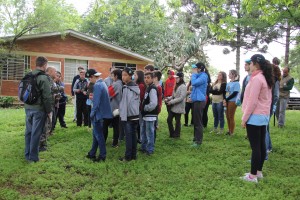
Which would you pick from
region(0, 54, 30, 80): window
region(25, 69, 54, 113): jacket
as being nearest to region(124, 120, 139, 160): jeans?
region(25, 69, 54, 113): jacket

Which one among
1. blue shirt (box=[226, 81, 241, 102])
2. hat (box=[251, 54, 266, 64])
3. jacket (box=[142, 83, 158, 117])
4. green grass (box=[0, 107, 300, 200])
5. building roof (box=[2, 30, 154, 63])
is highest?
building roof (box=[2, 30, 154, 63])

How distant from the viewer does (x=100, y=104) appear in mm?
6109

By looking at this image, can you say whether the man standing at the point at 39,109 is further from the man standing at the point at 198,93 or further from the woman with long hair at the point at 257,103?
the woman with long hair at the point at 257,103

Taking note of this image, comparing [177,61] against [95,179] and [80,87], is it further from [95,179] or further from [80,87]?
[95,179]

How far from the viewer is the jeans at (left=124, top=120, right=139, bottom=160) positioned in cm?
608

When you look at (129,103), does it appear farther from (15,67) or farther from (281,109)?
(15,67)

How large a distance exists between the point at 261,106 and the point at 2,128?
26.0 feet

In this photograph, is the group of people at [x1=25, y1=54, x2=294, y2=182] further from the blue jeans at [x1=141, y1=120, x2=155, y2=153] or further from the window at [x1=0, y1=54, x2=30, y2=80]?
the window at [x1=0, y1=54, x2=30, y2=80]

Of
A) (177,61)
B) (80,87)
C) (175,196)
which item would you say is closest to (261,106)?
(175,196)

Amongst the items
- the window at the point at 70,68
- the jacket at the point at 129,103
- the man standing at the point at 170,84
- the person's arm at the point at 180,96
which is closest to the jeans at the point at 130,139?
the jacket at the point at 129,103

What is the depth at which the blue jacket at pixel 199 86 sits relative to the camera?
23.3 feet

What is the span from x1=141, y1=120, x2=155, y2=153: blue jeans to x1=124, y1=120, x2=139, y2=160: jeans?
18.3 inches

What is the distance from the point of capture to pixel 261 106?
4844 mm

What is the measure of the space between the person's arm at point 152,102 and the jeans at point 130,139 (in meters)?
0.44
